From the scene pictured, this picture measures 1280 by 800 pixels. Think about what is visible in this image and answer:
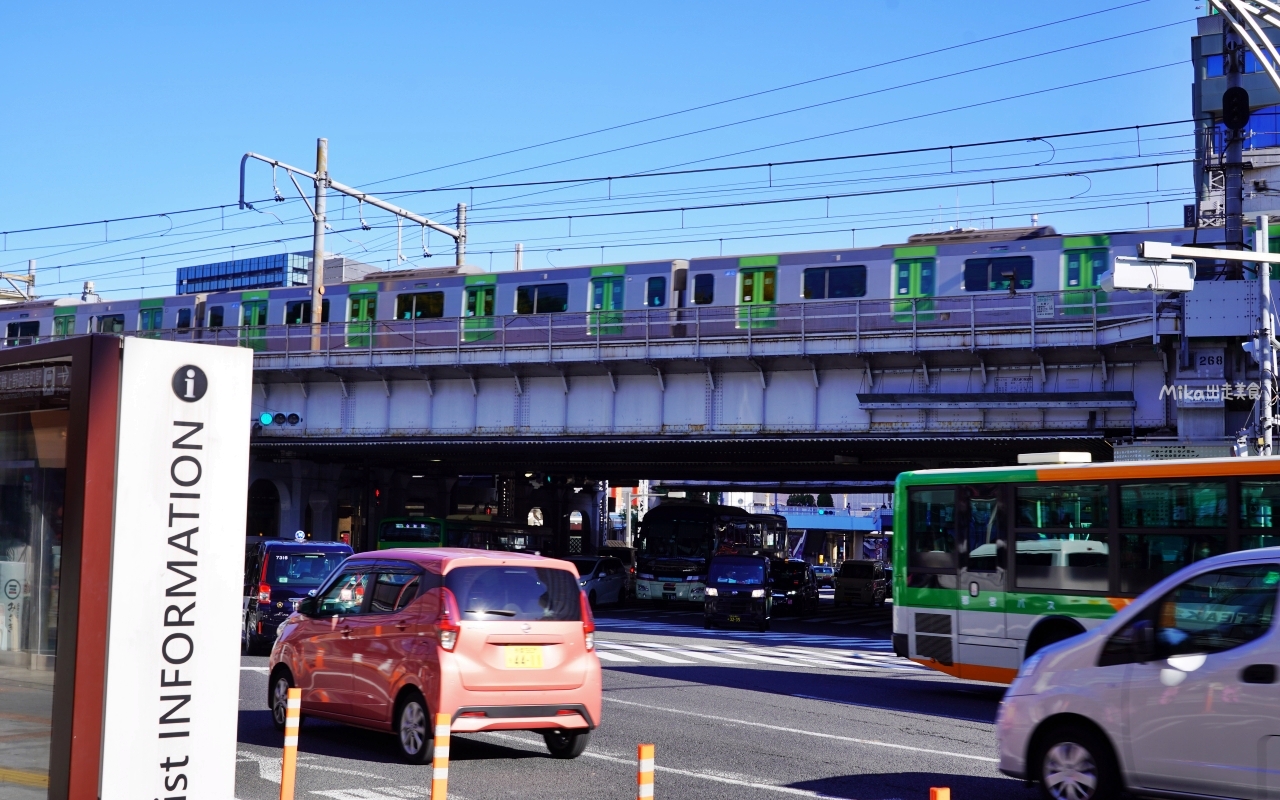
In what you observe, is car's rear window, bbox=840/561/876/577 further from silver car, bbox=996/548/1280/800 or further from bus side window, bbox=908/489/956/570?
silver car, bbox=996/548/1280/800

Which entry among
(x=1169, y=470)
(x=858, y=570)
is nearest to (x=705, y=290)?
(x=858, y=570)

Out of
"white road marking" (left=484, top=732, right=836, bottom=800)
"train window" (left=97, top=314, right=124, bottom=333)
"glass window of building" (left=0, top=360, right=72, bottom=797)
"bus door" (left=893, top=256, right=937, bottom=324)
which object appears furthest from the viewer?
"train window" (left=97, top=314, right=124, bottom=333)

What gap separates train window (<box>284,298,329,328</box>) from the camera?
133 ft

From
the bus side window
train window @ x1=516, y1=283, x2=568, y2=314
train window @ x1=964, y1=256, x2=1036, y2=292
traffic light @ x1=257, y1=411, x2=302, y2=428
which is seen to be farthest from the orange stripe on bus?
traffic light @ x1=257, y1=411, x2=302, y2=428

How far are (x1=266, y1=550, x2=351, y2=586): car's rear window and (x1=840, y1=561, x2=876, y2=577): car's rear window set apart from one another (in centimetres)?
3092

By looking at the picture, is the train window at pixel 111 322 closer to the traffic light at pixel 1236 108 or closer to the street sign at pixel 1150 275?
the traffic light at pixel 1236 108

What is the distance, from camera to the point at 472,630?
1041 centimetres

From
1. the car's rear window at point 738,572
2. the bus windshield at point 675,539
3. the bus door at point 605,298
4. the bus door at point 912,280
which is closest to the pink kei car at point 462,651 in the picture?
the car's rear window at point 738,572

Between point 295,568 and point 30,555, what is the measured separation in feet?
50.2

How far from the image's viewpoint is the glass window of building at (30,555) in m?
5.96

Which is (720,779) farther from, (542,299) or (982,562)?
(542,299)

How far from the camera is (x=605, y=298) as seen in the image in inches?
1394

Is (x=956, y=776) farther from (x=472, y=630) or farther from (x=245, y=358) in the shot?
(x=245, y=358)

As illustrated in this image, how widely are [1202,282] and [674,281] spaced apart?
1330 centimetres
